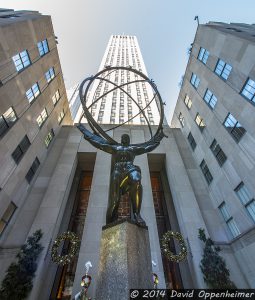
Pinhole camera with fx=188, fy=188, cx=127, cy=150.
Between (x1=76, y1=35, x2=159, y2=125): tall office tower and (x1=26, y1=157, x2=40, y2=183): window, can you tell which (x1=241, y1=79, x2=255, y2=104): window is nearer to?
(x1=26, y1=157, x2=40, y2=183): window

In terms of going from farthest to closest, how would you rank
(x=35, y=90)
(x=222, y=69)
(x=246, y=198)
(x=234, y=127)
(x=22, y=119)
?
(x=35, y=90), (x=222, y=69), (x=22, y=119), (x=234, y=127), (x=246, y=198)

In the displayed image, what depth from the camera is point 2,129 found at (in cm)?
1208

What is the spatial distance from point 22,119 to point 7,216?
6.77m

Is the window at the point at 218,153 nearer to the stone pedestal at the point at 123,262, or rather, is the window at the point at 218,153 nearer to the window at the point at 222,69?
the window at the point at 222,69

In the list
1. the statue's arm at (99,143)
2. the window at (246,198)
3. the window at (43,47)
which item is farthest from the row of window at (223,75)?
the window at (43,47)

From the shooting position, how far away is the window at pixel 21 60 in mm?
13491

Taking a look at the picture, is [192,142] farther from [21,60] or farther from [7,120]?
[21,60]

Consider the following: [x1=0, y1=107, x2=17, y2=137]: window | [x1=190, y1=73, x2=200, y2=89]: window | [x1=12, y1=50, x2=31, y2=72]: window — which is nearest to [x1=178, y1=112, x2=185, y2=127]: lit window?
[x1=190, y1=73, x2=200, y2=89]: window

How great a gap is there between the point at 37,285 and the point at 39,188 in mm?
6799

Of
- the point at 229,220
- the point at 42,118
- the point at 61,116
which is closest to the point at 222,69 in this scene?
the point at 229,220

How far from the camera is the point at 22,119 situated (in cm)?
1391

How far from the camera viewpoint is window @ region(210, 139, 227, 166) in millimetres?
14072

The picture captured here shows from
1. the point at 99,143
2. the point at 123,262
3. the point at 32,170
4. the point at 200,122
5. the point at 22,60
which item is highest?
the point at 22,60

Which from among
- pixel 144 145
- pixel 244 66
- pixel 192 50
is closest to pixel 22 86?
pixel 144 145
